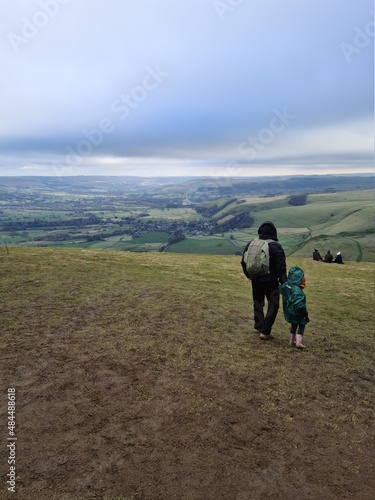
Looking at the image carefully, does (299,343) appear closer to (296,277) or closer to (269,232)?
(296,277)

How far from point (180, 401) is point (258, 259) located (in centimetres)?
440

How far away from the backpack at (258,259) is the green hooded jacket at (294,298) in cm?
69

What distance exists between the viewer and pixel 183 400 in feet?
21.9

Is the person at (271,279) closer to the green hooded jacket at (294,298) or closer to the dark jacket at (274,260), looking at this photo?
the dark jacket at (274,260)

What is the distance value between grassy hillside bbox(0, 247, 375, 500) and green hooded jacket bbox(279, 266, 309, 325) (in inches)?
39.2

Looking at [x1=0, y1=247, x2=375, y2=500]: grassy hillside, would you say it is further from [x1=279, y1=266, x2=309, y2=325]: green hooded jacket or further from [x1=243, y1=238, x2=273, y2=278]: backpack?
[x1=243, y1=238, x2=273, y2=278]: backpack

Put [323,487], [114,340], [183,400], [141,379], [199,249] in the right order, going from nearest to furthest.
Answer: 1. [323,487]
2. [183,400]
3. [141,379]
4. [114,340]
5. [199,249]

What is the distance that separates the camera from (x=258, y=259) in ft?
30.4

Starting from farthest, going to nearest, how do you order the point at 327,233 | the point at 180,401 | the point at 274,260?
1. the point at 327,233
2. the point at 274,260
3. the point at 180,401

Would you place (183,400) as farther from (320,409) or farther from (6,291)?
(6,291)

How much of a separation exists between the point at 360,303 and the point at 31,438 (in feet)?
49.5

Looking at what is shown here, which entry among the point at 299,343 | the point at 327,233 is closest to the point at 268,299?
the point at 299,343

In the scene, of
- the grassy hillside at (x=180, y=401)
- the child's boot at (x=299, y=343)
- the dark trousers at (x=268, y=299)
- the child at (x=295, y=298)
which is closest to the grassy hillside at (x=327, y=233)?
the dark trousers at (x=268, y=299)

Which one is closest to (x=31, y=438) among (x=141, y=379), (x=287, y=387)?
(x=141, y=379)
